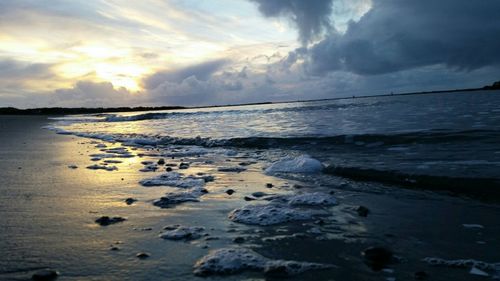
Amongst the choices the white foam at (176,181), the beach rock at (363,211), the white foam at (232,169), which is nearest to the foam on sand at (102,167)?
the white foam at (176,181)

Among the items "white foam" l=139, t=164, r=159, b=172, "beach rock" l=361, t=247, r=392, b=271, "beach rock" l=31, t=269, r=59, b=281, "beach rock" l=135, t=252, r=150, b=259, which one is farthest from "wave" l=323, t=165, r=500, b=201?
"beach rock" l=31, t=269, r=59, b=281

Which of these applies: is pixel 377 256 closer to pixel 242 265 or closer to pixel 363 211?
pixel 242 265

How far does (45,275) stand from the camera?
3.03 meters

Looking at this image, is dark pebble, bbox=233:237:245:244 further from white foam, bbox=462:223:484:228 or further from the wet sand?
white foam, bbox=462:223:484:228

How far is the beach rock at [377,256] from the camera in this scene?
3334 mm

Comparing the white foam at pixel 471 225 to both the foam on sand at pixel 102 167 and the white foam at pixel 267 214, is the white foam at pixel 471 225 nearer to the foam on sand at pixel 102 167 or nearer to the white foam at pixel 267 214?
the white foam at pixel 267 214

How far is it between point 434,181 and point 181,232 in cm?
482

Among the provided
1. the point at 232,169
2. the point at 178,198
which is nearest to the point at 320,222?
the point at 178,198

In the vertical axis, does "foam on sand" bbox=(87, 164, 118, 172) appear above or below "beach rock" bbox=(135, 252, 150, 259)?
below

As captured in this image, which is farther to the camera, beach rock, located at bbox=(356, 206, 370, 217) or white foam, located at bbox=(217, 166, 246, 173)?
white foam, located at bbox=(217, 166, 246, 173)

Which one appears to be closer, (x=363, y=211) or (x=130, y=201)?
(x=363, y=211)

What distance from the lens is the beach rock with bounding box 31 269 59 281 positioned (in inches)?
118

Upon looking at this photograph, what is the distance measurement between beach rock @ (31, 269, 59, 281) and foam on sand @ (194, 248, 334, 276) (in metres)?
1.11

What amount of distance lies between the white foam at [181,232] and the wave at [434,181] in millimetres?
4223
